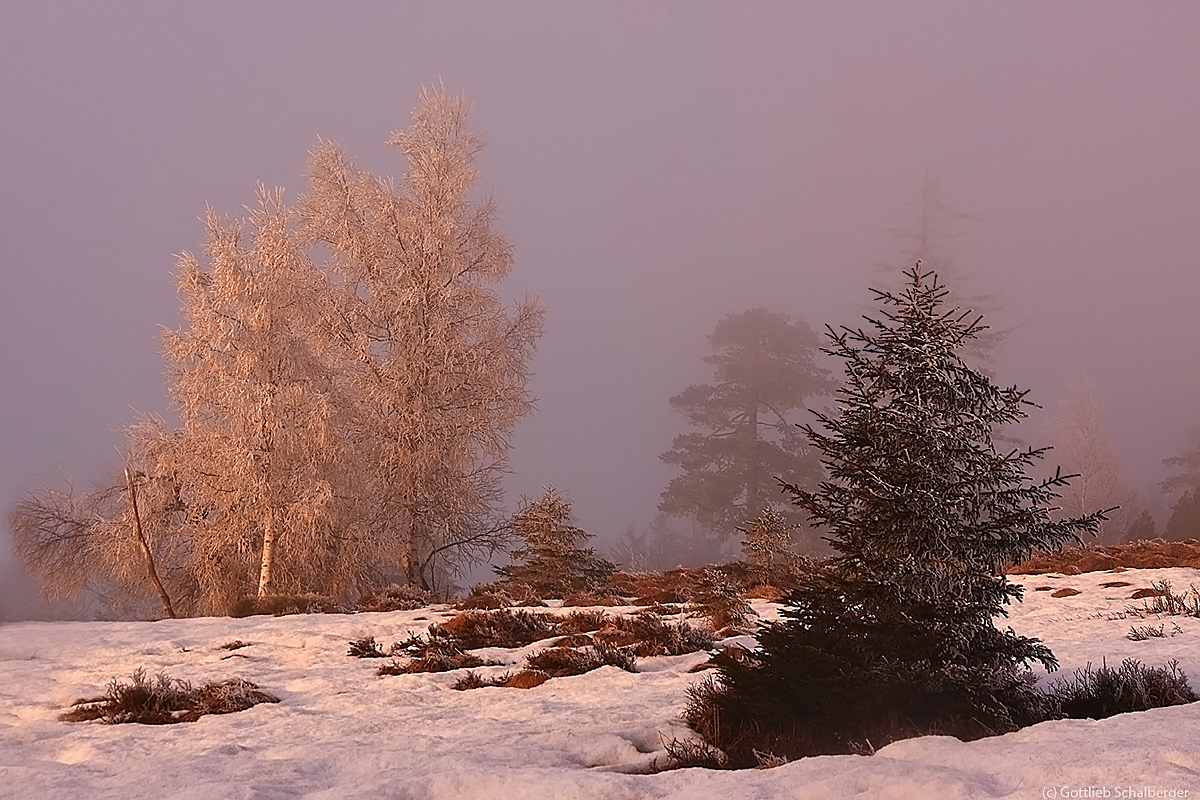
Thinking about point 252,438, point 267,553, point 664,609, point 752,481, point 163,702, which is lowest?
point 163,702

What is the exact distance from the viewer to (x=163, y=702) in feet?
21.9

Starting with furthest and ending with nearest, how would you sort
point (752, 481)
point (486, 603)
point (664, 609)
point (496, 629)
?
point (752, 481), point (486, 603), point (664, 609), point (496, 629)

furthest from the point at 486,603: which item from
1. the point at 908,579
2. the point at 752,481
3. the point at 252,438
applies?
the point at 752,481

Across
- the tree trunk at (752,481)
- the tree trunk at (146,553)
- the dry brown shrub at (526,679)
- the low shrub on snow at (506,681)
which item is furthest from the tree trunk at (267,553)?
the tree trunk at (752,481)

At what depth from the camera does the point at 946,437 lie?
4941 millimetres

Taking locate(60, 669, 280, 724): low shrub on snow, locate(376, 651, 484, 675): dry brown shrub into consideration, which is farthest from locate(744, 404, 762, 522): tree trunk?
locate(60, 669, 280, 724): low shrub on snow

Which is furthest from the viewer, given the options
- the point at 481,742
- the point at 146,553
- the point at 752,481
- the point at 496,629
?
the point at 752,481

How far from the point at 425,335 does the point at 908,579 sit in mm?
15683

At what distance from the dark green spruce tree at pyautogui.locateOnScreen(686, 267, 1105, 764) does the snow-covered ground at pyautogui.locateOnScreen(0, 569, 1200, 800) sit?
433 mm

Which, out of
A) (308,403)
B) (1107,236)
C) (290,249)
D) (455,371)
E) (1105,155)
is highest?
(1105,155)

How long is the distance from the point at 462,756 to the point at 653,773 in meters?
1.26

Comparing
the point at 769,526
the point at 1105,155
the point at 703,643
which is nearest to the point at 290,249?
the point at 769,526

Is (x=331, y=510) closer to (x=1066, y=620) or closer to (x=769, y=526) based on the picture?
(x=769, y=526)

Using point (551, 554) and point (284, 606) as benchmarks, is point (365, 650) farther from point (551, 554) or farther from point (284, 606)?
point (551, 554)
